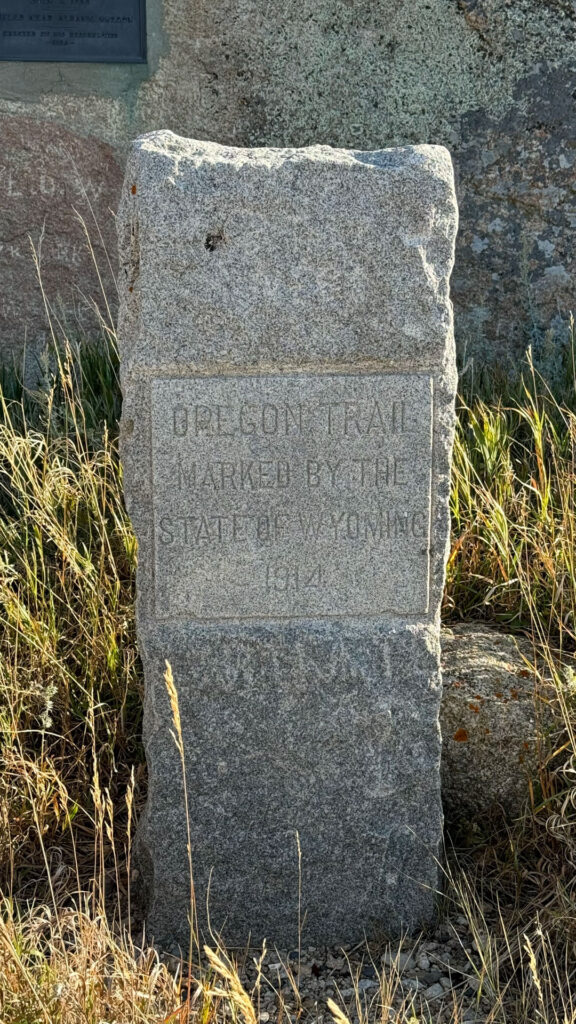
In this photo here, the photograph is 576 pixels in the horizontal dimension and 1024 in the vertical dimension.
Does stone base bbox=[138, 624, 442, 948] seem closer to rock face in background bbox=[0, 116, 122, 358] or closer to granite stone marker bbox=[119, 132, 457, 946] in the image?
granite stone marker bbox=[119, 132, 457, 946]

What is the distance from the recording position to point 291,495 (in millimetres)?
2033

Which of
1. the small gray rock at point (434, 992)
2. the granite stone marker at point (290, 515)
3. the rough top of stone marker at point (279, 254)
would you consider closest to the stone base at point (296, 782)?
the granite stone marker at point (290, 515)

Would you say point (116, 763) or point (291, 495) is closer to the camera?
point (291, 495)

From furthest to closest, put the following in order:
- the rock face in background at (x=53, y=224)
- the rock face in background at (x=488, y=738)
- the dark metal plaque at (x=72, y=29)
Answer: the rock face in background at (x=53, y=224) < the dark metal plaque at (x=72, y=29) < the rock face in background at (x=488, y=738)

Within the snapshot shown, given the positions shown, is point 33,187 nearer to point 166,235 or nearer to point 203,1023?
point 166,235

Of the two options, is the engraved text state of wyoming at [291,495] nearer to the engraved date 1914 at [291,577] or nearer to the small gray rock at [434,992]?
the engraved date 1914 at [291,577]

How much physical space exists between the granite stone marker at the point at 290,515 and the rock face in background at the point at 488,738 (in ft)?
0.78

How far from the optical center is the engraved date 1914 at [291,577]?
6.73ft

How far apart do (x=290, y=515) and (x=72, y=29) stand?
2.58m

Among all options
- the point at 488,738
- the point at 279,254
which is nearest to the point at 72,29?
the point at 279,254

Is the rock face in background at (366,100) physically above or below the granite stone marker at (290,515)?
above

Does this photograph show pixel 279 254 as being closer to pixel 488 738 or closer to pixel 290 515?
pixel 290 515

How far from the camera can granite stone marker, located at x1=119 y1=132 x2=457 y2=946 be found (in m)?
1.92

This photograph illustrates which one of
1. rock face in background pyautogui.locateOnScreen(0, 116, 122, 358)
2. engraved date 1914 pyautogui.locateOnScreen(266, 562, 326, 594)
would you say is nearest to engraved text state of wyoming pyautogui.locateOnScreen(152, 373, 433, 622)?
engraved date 1914 pyautogui.locateOnScreen(266, 562, 326, 594)
